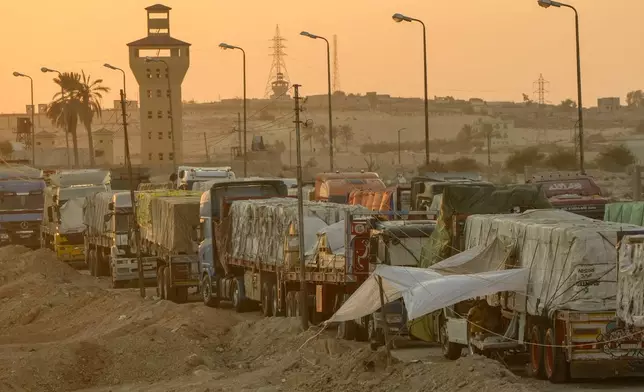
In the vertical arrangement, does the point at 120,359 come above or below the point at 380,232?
below

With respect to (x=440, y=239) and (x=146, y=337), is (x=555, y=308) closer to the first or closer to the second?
(x=440, y=239)

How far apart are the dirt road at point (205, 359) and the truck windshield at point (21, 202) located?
2953 cm

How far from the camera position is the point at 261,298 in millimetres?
38969

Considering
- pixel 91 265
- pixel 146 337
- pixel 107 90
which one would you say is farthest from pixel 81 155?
pixel 146 337

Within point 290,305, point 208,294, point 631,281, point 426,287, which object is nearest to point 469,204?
point 426,287

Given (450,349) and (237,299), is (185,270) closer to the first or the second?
(237,299)

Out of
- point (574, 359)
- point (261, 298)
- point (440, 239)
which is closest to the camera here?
point (574, 359)

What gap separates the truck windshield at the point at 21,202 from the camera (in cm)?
7446

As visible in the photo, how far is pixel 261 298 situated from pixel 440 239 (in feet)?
35.1

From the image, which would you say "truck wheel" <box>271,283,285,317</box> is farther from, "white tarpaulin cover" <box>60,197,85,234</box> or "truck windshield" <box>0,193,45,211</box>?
"truck windshield" <box>0,193,45,211</box>

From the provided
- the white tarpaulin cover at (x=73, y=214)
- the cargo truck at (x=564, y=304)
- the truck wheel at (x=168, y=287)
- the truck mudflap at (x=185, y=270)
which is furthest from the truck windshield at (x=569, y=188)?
the white tarpaulin cover at (x=73, y=214)

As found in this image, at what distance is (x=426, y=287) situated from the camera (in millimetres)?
24453

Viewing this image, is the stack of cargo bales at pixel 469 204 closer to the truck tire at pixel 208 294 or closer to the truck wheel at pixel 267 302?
the truck wheel at pixel 267 302

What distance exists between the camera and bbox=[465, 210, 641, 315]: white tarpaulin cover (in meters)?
23.2
